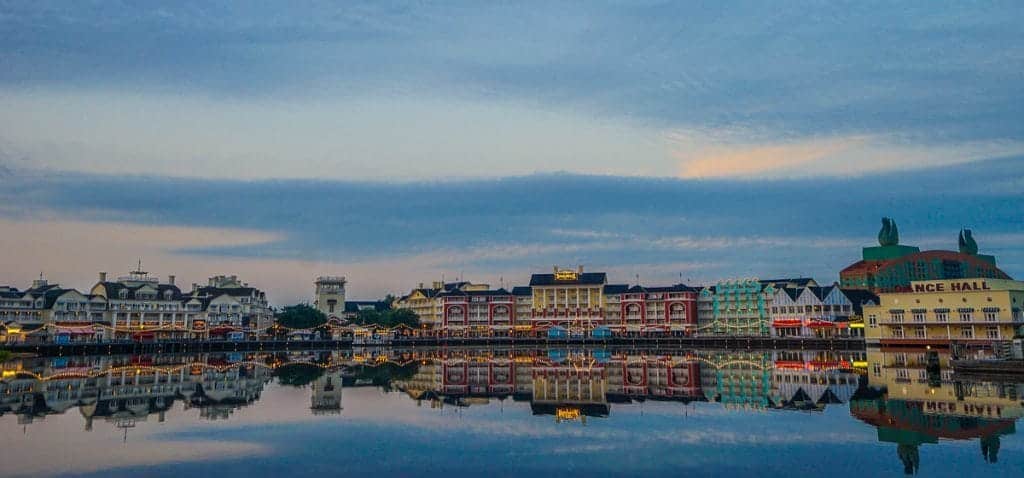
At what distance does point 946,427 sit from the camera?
81.4 ft

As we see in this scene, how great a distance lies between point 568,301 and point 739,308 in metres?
27.5

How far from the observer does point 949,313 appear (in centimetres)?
8356

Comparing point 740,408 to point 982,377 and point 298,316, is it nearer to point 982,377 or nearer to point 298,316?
point 982,377

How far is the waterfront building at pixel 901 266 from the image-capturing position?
5044 inches

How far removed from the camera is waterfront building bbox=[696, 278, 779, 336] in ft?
391

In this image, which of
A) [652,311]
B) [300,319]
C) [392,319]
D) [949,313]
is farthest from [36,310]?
[949,313]

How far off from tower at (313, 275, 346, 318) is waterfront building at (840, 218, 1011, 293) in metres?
91.6

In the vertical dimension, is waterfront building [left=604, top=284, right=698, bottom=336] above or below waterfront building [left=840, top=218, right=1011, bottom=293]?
below

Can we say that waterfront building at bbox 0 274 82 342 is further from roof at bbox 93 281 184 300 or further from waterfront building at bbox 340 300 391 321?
waterfront building at bbox 340 300 391 321

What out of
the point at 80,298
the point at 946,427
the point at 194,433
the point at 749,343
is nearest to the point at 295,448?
the point at 194,433

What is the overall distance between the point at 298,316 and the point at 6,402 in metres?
80.8

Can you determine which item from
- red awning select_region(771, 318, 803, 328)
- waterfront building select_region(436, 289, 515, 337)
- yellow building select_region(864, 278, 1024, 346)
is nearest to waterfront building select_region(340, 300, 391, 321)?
waterfront building select_region(436, 289, 515, 337)

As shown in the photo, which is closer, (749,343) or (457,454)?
(457,454)

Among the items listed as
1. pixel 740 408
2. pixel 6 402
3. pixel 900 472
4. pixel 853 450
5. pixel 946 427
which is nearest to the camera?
pixel 900 472
